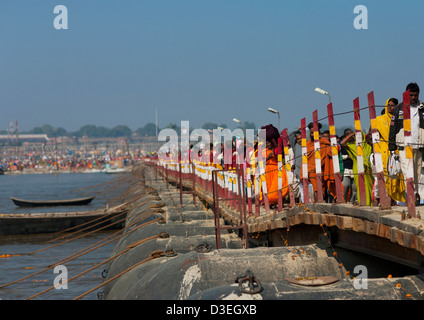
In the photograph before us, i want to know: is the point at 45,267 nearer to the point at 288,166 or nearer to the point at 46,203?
the point at 288,166

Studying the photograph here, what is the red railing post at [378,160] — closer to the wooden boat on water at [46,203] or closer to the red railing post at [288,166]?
the red railing post at [288,166]

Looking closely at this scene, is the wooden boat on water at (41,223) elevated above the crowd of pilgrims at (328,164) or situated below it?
below

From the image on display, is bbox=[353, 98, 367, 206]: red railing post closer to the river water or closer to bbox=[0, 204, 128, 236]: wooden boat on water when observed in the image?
the river water

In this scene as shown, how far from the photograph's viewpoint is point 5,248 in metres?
31.6

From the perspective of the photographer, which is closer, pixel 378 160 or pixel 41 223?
pixel 378 160

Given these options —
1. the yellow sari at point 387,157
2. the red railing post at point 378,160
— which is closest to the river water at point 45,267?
the yellow sari at point 387,157

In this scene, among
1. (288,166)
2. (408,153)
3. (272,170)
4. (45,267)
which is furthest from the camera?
(45,267)

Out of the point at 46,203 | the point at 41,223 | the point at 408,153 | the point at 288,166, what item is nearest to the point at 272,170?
the point at 288,166

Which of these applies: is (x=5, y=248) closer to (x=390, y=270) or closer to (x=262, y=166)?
(x=262, y=166)

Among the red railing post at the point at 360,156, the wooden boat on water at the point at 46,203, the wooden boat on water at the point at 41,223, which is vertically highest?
the red railing post at the point at 360,156

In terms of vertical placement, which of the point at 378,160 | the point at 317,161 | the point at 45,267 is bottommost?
the point at 45,267

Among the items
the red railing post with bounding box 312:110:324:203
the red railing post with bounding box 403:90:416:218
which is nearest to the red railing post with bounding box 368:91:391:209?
the red railing post with bounding box 403:90:416:218
